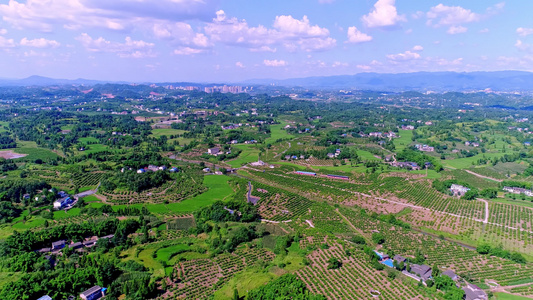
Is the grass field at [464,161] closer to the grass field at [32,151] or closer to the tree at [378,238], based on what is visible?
the tree at [378,238]

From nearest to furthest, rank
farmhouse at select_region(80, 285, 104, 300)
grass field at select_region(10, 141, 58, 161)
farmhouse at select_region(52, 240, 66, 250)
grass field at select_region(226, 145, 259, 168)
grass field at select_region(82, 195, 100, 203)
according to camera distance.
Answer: farmhouse at select_region(80, 285, 104, 300), farmhouse at select_region(52, 240, 66, 250), grass field at select_region(82, 195, 100, 203), grass field at select_region(10, 141, 58, 161), grass field at select_region(226, 145, 259, 168)

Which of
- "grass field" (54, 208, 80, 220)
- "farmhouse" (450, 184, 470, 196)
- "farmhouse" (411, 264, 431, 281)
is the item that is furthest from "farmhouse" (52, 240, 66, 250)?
"farmhouse" (450, 184, 470, 196)

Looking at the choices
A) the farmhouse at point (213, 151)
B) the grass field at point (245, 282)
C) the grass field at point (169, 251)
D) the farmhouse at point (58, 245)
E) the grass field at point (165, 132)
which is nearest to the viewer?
the grass field at point (245, 282)

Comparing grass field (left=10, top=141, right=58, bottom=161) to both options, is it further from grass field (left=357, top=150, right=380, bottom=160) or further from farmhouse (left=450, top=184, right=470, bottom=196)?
farmhouse (left=450, top=184, right=470, bottom=196)

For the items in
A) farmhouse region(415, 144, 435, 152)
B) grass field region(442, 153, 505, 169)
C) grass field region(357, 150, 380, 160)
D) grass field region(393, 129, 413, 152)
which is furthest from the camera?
grass field region(393, 129, 413, 152)

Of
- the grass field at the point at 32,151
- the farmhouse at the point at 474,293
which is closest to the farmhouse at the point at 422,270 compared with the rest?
the farmhouse at the point at 474,293

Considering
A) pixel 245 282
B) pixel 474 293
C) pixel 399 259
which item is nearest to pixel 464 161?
pixel 399 259

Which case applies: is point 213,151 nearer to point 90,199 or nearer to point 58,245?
point 90,199
